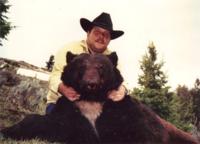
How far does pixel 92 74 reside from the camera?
5027mm

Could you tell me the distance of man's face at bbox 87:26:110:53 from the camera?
5882mm

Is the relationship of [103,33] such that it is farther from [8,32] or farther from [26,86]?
[8,32]

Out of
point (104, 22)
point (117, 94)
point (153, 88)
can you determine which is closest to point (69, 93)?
point (117, 94)

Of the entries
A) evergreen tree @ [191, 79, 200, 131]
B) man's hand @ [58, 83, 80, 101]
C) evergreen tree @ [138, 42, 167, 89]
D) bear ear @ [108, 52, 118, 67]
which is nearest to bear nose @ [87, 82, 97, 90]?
man's hand @ [58, 83, 80, 101]

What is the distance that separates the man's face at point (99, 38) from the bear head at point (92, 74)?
2.11 feet

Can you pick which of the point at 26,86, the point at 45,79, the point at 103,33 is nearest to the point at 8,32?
the point at 45,79

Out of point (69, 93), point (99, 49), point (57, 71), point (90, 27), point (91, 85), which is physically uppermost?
point (90, 27)

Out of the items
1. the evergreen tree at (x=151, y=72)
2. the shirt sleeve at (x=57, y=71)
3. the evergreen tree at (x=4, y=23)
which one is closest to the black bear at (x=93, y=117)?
the shirt sleeve at (x=57, y=71)

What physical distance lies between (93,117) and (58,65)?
90 cm

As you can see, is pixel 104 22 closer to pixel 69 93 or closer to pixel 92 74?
pixel 92 74

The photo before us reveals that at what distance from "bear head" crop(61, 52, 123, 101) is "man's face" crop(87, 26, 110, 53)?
0.64 meters

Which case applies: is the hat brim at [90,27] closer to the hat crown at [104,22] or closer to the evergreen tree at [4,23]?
the hat crown at [104,22]

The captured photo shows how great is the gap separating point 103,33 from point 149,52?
16.0 m

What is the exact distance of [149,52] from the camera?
71.4ft
